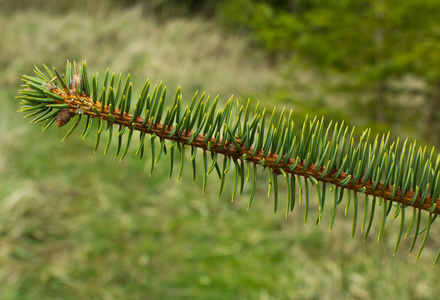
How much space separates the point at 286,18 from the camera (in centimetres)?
255

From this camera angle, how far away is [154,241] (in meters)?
2.44

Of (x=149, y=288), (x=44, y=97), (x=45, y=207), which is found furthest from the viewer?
(x=45, y=207)

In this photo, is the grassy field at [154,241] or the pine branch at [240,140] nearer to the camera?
the pine branch at [240,140]

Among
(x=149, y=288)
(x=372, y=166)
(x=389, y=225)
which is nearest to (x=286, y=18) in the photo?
(x=389, y=225)

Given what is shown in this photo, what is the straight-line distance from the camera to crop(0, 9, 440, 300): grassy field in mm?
2100

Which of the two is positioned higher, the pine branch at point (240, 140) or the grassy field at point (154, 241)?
the pine branch at point (240, 140)

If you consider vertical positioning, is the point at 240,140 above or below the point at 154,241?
above

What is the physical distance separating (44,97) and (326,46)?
2343mm

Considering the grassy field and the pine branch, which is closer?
the pine branch

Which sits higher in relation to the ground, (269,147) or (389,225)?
(269,147)

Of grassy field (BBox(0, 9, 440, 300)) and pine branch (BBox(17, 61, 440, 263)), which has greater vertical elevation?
pine branch (BBox(17, 61, 440, 263))

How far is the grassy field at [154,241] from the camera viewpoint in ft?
6.89

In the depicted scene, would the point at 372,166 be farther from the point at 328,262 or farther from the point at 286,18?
the point at 286,18

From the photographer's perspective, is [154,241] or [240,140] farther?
[154,241]
